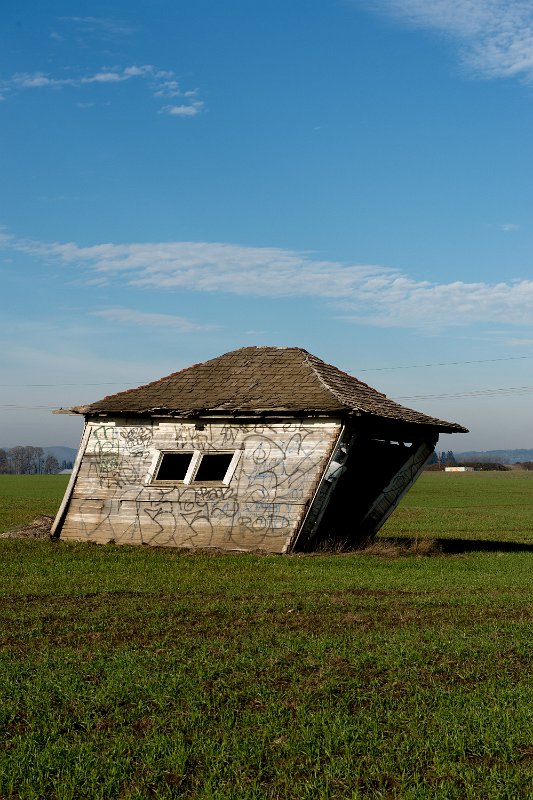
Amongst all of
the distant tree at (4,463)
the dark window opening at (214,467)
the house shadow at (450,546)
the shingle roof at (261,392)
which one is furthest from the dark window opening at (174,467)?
the distant tree at (4,463)

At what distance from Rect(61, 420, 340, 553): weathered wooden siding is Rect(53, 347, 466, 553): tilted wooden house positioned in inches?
0.9

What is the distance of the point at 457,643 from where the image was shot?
10203 mm

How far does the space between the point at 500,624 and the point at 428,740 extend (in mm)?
4746

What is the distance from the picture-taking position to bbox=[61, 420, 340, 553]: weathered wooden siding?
62.1 ft

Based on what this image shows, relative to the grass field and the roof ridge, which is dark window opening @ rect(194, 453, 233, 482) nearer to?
the roof ridge

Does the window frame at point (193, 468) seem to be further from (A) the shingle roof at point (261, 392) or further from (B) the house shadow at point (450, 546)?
(B) the house shadow at point (450, 546)

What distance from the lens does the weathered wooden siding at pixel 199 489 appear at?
18922 mm

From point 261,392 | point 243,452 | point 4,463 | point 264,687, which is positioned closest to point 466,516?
point 261,392

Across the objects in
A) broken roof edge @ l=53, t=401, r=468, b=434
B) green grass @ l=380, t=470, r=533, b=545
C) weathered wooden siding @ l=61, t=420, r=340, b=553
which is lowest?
green grass @ l=380, t=470, r=533, b=545

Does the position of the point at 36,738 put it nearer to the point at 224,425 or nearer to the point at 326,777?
the point at 326,777

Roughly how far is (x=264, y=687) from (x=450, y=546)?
15229 mm

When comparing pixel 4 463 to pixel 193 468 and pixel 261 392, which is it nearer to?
pixel 193 468

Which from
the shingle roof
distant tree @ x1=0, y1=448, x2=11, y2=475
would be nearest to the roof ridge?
the shingle roof

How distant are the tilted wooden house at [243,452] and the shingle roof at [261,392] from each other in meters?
0.04
